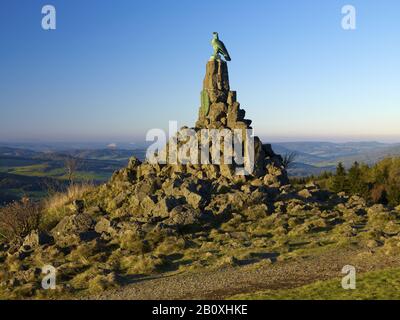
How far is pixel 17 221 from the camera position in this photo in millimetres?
36125

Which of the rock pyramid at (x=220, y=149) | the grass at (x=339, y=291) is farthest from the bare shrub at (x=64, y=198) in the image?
the grass at (x=339, y=291)

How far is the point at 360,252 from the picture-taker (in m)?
25.0

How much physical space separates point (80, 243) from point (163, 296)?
1239 centimetres

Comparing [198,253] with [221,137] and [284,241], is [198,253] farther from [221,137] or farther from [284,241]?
[221,137]

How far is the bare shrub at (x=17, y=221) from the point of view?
1411 inches

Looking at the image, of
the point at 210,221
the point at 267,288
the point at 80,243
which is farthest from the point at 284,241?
the point at 80,243

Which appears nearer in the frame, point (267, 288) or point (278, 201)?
point (267, 288)

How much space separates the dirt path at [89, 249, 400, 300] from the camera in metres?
19.7

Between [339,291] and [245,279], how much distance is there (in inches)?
186

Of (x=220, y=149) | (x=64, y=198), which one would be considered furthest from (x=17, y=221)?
(x=220, y=149)

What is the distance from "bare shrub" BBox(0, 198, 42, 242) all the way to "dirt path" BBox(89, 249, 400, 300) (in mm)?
18095
